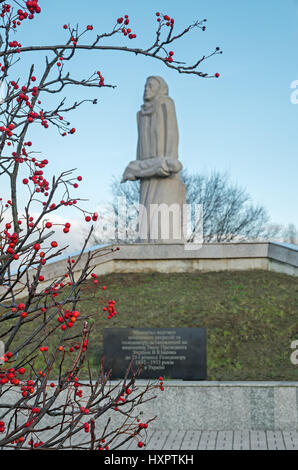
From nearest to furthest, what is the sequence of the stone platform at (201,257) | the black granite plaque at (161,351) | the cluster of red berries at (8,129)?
the cluster of red berries at (8,129) < the black granite plaque at (161,351) < the stone platform at (201,257)

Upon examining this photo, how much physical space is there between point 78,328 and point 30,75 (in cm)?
797

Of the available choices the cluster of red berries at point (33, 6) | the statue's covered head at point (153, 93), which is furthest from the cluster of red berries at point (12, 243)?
the statue's covered head at point (153, 93)

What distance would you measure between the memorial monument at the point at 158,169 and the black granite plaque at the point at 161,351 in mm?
8008

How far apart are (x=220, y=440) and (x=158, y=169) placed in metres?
10.4

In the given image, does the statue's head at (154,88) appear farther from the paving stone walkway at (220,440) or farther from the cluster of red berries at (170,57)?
the cluster of red berries at (170,57)

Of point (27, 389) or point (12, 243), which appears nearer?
point (12, 243)

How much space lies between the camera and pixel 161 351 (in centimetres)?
916

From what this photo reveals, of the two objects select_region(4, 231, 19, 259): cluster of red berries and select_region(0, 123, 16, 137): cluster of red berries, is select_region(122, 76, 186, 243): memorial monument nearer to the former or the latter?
select_region(0, 123, 16, 137): cluster of red berries

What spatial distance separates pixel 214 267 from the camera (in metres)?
15.9

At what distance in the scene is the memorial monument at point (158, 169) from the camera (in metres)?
17.3

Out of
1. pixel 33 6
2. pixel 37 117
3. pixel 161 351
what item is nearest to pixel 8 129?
pixel 37 117

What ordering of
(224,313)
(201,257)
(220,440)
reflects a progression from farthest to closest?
(201,257), (224,313), (220,440)

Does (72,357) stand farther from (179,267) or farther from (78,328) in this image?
(179,267)

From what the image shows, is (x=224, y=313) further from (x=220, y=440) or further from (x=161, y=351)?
(x=220, y=440)
